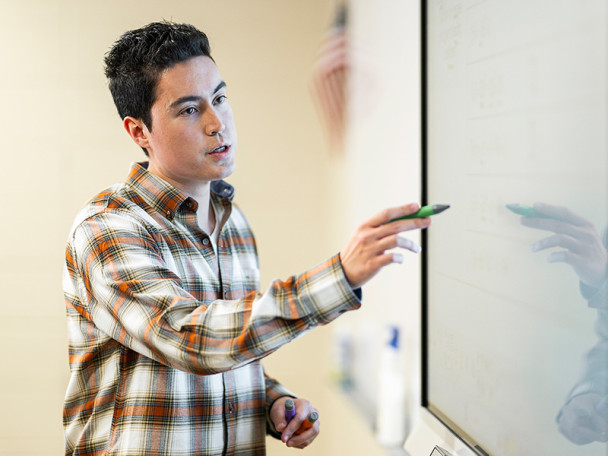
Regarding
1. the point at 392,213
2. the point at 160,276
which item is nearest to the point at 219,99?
the point at 160,276

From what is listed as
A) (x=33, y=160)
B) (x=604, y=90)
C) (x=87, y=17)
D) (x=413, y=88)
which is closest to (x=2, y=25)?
(x=87, y=17)

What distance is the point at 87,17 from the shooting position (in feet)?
6.82

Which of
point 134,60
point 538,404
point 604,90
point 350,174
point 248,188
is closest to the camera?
point 604,90

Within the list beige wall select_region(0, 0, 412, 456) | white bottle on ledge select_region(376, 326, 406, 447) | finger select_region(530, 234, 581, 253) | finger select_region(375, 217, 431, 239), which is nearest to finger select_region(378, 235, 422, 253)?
finger select_region(375, 217, 431, 239)

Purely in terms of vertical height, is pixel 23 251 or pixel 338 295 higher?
pixel 338 295

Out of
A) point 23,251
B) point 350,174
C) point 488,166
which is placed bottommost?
point 23,251

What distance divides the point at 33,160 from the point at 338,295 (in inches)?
65.9

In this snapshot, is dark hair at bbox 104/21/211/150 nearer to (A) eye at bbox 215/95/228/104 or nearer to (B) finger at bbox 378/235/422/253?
(A) eye at bbox 215/95/228/104

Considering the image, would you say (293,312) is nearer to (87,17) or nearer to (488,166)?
(488,166)

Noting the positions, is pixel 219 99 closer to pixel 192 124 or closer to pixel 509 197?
pixel 192 124

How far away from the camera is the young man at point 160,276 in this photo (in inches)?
34.9

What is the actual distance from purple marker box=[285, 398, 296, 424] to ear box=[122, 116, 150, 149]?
1.67ft

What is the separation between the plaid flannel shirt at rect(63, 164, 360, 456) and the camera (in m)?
0.75

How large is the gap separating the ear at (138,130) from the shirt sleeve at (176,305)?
20 cm
